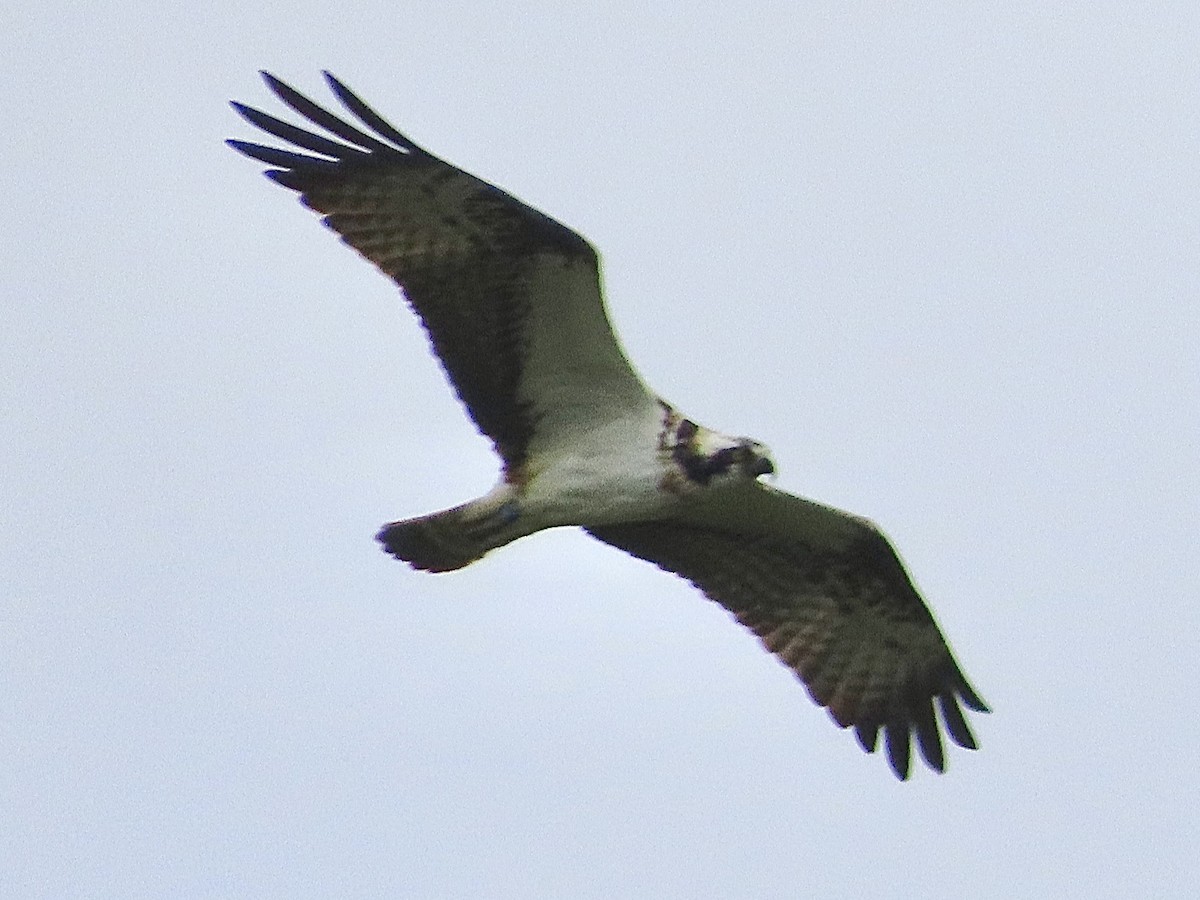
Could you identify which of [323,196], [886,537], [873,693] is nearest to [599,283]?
[323,196]

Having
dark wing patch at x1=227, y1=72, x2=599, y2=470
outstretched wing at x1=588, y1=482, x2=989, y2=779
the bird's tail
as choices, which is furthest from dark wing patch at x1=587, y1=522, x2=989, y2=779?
dark wing patch at x1=227, y1=72, x2=599, y2=470

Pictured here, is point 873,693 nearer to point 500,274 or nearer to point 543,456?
point 543,456

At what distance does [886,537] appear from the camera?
1157 centimetres

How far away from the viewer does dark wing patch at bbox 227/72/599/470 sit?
33.9 ft

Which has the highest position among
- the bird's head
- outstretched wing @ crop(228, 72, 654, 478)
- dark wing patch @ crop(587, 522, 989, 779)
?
outstretched wing @ crop(228, 72, 654, 478)

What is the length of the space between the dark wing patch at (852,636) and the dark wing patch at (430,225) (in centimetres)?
178

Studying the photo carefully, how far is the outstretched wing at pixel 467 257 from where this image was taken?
34.0 ft

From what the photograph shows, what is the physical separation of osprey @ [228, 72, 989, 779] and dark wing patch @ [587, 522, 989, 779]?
48 mm

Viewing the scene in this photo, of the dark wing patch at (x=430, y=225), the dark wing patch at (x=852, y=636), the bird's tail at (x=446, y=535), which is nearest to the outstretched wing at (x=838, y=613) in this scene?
the dark wing patch at (x=852, y=636)

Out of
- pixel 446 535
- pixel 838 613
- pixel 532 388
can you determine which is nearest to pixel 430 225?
pixel 532 388

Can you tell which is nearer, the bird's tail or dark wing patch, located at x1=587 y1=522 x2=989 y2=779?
the bird's tail

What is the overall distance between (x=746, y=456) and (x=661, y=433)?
397 millimetres

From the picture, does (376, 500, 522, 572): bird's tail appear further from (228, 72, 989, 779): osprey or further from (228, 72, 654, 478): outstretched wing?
(228, 72, 654, 478): outstretched wing

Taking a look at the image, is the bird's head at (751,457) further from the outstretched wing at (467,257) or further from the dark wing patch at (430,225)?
the dark wing patch at (430,225)
